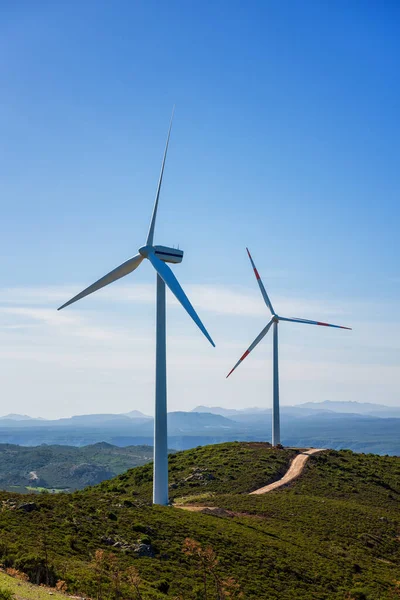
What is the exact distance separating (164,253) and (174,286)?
8.14m

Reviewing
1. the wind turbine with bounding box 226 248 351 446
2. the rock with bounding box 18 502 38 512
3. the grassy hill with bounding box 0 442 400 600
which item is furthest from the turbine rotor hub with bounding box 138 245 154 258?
the wind turbine with bounding box 226 248 351 446

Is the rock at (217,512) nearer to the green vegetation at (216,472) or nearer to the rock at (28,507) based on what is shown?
the green vegetation at (216,472)

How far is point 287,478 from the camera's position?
96500 mm

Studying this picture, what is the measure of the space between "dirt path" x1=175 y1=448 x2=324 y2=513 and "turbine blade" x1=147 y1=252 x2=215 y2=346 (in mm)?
21580

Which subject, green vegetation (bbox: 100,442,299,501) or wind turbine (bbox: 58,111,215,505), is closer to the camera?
wind turbine (bbox: 58,111,215,505)

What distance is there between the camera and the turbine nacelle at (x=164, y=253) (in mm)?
74062

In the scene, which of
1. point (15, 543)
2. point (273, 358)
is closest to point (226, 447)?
point (273, 358)

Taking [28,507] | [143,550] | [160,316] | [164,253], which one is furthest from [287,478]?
[28,507]

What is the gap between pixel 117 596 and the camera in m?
35.1

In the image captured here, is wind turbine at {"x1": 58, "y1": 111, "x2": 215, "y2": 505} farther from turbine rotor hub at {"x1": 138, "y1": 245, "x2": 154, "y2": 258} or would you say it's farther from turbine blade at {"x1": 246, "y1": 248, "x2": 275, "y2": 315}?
turbine blade at {"x1": 246, "y1": 248, "x2": 275, "y2": 315}

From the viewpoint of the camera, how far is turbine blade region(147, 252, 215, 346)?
63281 millimetres

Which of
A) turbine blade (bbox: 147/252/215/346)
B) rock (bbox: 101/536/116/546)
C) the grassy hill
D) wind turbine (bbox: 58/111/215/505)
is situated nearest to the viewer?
the grassy hill

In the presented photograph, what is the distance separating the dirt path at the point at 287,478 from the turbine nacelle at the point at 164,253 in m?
28.5

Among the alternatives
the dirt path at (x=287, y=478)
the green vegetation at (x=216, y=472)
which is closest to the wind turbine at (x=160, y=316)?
the dirt path at (x=287, y=478)
